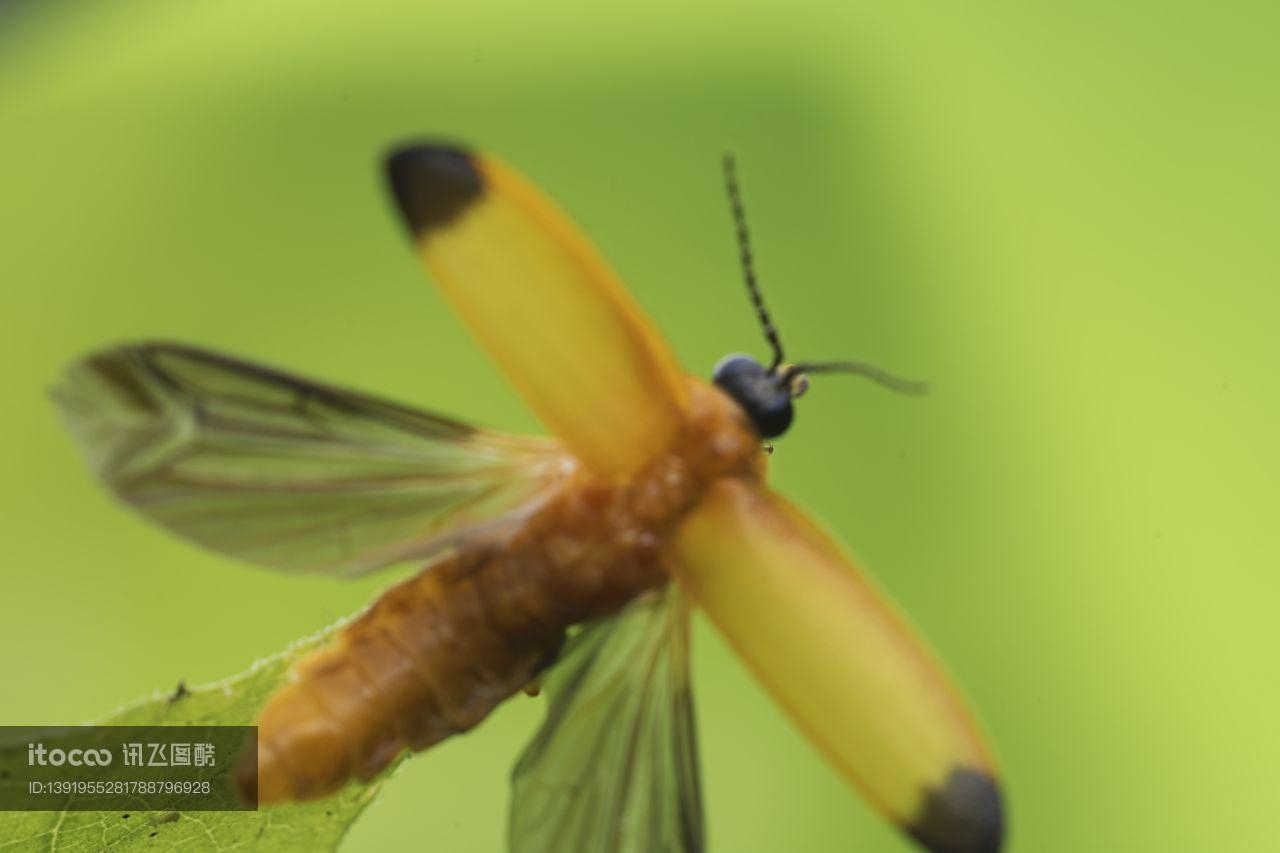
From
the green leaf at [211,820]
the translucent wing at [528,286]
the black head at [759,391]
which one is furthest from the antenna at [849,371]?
the green leaf at [211,820]

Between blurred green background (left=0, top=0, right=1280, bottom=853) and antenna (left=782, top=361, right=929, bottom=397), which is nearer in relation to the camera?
antenna (left=782, top=361, right=929, bottom=397)

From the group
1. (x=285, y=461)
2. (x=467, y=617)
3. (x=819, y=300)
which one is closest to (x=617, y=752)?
(x=467, y=617)

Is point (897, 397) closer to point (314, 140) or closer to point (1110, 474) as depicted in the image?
point (1110, 474)

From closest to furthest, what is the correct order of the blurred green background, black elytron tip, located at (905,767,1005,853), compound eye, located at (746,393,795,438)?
1. black elytron tip, located at (905,767,1005,853)
2. compound eye, located at (746,393,795,438)
3. the blurred green background

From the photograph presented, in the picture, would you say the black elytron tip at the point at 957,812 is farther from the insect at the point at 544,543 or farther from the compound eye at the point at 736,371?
the compound eye at the point at 736,371

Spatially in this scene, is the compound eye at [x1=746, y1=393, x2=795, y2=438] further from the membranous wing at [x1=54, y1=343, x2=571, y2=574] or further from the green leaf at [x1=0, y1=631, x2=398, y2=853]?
the green leaf at [x1=0, y1=631, x2=398, y2=853]

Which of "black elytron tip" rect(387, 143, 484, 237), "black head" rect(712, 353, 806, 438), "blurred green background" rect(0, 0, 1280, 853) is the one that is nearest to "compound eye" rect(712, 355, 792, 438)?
"black head" rect(712, 353, 806, 438)

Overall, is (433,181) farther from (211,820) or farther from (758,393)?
(211,820)

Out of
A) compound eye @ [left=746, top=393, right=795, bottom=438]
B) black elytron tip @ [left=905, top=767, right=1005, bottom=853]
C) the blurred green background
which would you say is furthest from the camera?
the blurred green background
